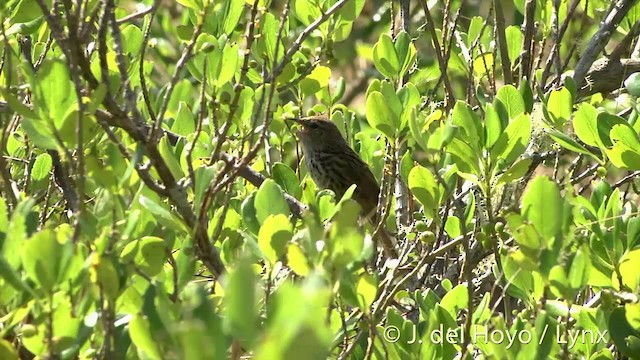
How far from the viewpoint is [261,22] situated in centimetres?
323

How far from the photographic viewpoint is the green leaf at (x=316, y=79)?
11.4 feet

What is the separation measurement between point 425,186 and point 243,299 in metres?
1.34

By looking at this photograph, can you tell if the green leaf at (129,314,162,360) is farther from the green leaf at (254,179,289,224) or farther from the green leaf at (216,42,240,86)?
the green leaf at (216,42,240,86)

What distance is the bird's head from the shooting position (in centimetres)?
539

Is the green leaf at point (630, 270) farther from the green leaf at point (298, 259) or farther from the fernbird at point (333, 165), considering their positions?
the fernbird at point (333, 165)

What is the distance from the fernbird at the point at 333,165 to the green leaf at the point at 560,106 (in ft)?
8.40

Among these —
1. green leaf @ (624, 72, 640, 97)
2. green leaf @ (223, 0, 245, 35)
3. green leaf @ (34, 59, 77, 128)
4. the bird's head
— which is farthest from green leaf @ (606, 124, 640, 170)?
the bird's head

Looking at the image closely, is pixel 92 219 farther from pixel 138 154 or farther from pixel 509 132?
pixel 509 132

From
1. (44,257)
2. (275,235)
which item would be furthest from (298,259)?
(44,257)

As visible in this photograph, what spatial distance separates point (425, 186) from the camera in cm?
244

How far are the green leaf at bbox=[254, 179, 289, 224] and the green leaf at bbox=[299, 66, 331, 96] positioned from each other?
1451 millimetres

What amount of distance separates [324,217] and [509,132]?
20.3 inches

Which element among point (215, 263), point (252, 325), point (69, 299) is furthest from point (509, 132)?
point (252, 325)

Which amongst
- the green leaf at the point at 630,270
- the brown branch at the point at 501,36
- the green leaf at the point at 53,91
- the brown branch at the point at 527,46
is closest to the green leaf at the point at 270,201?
the green leaf at the point at 53,91
